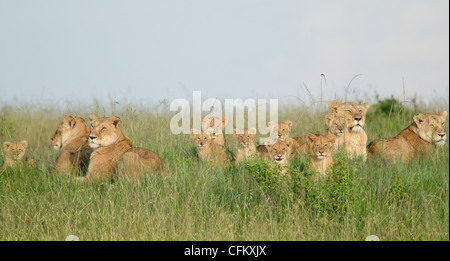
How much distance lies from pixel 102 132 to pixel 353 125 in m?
4.00

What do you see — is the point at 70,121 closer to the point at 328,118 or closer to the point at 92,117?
the point at 92,117

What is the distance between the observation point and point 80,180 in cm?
834

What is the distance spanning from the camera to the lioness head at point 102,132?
832cm

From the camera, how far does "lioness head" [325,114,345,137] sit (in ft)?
29.6

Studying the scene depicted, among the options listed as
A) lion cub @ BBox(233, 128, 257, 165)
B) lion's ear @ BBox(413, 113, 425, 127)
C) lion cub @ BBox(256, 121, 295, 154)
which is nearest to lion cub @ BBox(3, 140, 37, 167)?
lion cub @ BBox(233, 128, 257, 165)

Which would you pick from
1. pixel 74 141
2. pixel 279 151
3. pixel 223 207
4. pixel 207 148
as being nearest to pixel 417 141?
pixel 279 151

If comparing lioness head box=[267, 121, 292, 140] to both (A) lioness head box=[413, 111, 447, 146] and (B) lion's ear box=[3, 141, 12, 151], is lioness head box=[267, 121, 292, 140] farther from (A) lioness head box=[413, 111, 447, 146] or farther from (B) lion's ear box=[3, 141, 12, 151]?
(B) lion's ear box=[3, 141, 12, 151]

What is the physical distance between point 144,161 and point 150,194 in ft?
2.02

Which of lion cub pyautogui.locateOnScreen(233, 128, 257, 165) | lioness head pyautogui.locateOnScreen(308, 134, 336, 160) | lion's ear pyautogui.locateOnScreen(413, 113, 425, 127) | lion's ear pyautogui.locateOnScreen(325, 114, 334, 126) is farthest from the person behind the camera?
lion's ear pyautogui.locateOnScreen(413, 113, 425, 127)

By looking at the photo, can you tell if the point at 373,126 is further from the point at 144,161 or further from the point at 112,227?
the point at 112,227

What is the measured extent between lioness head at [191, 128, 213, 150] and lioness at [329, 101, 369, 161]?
210cm

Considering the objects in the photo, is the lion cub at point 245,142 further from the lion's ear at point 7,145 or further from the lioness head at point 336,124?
the lion's ear at point 7,145

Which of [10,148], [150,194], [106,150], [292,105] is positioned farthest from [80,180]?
[292,105]

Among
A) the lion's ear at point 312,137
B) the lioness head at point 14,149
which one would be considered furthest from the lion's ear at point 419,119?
the lioness head at point 14,149
